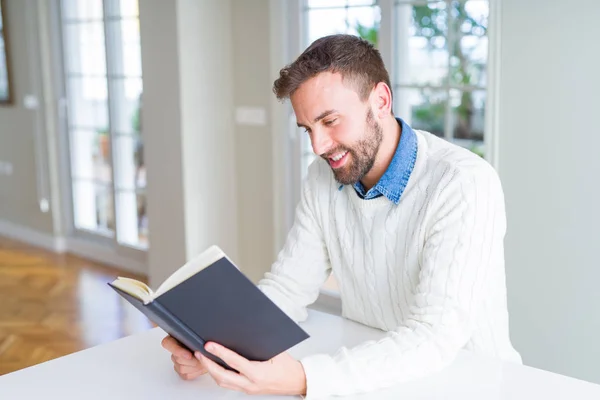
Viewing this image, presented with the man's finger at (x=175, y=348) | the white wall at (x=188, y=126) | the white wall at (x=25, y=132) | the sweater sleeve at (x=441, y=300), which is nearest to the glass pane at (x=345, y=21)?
the white wall at (x=188, y=126)

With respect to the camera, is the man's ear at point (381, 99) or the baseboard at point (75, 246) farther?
the baseboard at point (75, 246)

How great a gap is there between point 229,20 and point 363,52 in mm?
2908

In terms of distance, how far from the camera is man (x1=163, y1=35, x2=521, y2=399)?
1541 millimetres

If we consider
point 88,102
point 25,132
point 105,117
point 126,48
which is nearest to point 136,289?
point 126,48

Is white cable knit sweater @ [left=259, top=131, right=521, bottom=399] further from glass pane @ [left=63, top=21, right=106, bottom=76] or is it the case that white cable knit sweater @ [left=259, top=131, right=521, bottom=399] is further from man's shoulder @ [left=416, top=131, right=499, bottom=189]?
glass pane @ [left=63, top=21, right=106, bottom=76]

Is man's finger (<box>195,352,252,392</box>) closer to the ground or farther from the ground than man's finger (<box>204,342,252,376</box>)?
closer to the ground

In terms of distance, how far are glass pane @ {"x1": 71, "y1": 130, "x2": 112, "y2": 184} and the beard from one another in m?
4.15

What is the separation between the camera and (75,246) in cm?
599

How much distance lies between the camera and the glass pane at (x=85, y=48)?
555 cm

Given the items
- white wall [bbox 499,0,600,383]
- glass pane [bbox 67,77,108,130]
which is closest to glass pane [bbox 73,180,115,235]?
glass pane [bbox 67,77,108,130]

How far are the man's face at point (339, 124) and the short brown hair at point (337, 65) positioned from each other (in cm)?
2

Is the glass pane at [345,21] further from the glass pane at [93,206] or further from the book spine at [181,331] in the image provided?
the book spine at [181,331]

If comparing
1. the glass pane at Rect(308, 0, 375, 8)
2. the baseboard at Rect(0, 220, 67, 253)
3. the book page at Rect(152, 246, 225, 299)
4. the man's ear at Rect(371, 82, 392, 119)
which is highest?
the glass pane at Rect(308, 0, 375, 8)

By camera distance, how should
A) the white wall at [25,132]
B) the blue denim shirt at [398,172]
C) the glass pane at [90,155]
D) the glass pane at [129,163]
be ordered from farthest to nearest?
1. the white wall at [25,132]
2. the glass pane at [90,155]
3. the glass pane at [129,163]
4. the blue denim shirt at [398,172]
